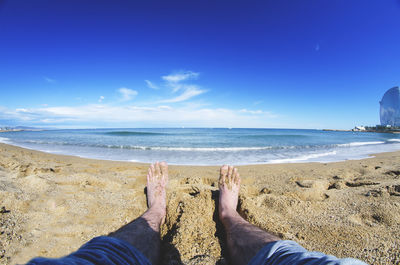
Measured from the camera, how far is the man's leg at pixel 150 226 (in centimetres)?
110

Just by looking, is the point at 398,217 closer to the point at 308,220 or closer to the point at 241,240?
the point at 308,220

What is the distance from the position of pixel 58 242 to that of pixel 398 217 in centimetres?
268

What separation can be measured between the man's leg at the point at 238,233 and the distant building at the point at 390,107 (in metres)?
92.0

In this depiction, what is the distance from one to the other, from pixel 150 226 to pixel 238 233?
27.3 inches

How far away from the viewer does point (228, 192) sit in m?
2.13

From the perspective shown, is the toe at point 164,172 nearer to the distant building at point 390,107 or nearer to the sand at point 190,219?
the sand at point 190,219

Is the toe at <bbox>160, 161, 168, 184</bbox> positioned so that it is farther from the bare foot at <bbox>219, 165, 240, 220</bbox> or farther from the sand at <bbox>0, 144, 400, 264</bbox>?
the bare foot at <bbox>219, 165, 240, 220</bbox>

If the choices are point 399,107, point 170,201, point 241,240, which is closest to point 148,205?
point 170,201

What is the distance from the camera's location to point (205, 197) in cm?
196

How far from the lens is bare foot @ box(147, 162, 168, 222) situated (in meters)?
1.86

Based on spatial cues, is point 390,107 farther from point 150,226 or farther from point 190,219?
point 150,226

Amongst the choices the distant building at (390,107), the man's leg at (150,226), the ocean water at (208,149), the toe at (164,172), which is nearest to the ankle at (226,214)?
the man's leg at (150,226)

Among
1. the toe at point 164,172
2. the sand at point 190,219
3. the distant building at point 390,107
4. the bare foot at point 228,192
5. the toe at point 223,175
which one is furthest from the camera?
the distant building at point 390,107

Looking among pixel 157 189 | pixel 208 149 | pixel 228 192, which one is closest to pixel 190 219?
pixel 228 192
